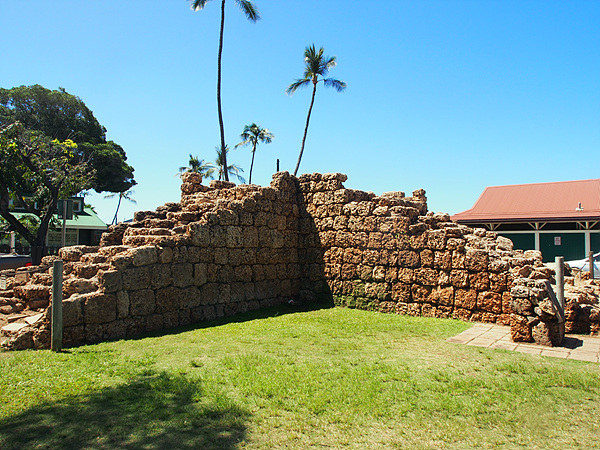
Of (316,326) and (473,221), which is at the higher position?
(473,221)

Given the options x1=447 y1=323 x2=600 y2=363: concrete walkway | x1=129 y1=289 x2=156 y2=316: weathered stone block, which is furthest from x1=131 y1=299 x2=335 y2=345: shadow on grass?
x1=447 y1=323 x2=600 y2=363: concrete walkway

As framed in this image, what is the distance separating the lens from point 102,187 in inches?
1464

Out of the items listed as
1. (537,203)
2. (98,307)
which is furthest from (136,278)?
(537,203)

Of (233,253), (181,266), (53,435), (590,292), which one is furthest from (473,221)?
(53,435)

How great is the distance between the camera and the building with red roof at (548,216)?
848 inches

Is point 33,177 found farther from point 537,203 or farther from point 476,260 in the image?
point 537,203

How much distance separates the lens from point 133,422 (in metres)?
4.05

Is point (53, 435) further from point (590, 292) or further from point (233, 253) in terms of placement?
point (590, 292)

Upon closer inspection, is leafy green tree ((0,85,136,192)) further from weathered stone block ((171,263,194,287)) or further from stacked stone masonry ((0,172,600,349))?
weathered stone block ((171,263,194,287))

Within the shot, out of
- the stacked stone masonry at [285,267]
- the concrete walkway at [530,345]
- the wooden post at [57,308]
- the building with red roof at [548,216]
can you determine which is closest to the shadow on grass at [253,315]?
the stacked stone masonry at [285,267]

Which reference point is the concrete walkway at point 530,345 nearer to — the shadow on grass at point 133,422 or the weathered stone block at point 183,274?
the shadow on grass at point 133,422

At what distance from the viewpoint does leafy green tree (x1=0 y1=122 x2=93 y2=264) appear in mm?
16875

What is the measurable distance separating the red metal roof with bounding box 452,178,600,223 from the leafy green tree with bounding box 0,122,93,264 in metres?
19.9

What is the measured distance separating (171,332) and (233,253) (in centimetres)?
254
